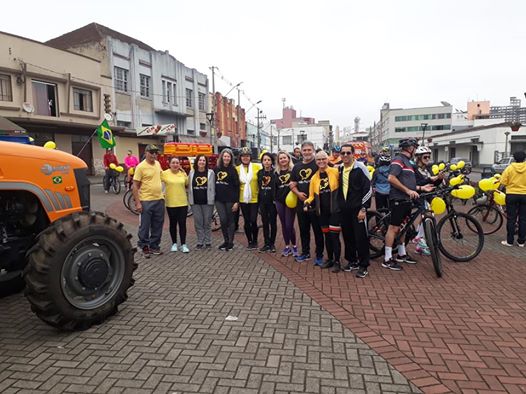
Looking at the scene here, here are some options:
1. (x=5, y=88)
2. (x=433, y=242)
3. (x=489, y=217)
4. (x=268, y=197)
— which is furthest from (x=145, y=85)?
(x=433, y=242)

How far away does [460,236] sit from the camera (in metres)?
6.32

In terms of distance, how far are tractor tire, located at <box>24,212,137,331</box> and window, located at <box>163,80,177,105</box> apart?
1327 inches

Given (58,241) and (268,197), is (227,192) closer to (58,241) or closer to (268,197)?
(268,197)

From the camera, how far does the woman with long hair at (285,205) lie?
6652 mm

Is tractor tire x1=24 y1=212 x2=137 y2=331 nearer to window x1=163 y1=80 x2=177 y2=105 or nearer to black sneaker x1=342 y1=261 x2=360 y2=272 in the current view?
black sneaker x1=342 y1=261 x2=360 y2=272

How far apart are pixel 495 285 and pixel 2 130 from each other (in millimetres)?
9310

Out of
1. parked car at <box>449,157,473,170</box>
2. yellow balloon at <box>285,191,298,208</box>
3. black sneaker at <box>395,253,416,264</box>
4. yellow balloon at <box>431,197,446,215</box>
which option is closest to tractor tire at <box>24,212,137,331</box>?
yellow balloon at <box>285,191,298,208</box>

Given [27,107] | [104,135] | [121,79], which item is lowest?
[104,135]

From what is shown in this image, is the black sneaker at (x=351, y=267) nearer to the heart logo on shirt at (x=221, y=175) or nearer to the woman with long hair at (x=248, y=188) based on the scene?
the woman with long hair at (x=248, y=188)

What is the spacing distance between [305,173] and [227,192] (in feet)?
5.33

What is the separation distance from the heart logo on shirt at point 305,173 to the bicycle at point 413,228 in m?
1.25

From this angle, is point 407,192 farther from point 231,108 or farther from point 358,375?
point 231,108

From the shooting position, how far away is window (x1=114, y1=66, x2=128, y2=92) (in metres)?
30.0

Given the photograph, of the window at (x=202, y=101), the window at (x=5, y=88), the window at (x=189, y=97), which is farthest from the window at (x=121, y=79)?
the window at (x=202, y=101)
